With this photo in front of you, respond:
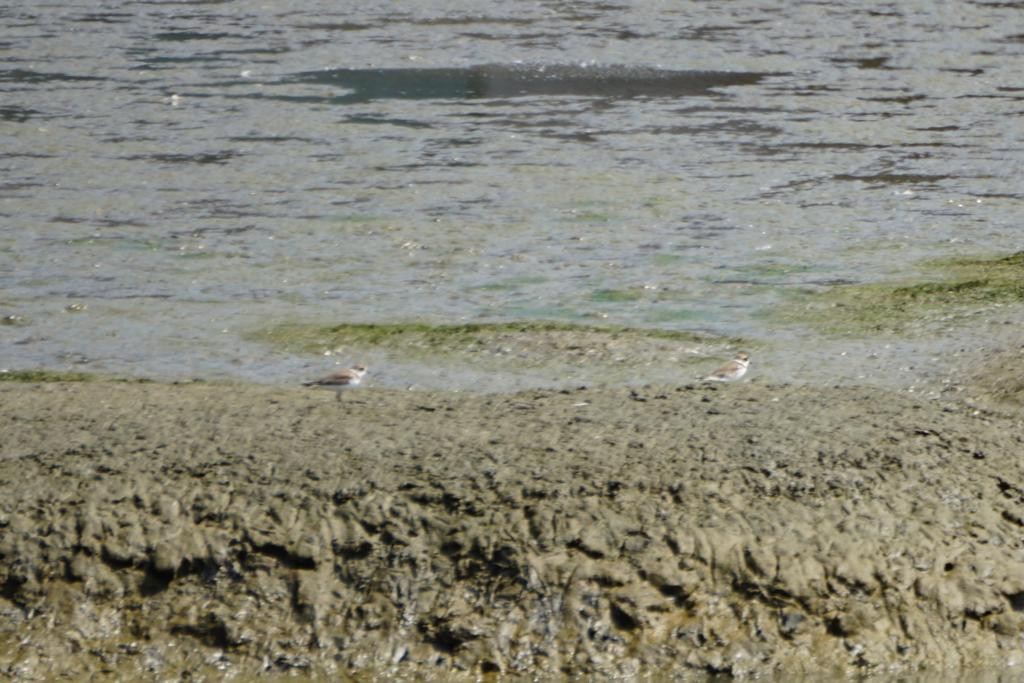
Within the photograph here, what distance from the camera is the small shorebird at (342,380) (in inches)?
203

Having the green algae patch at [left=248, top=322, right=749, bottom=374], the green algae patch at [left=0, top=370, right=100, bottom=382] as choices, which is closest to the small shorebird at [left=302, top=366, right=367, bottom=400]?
the green algae patch at [left=248, top=322, right=749, bottom=374]

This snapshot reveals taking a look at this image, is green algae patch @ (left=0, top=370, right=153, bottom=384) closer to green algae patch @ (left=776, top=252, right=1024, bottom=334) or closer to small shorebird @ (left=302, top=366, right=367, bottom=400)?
small shorebird @ (left=302, top=366, right=367, bottom=400)

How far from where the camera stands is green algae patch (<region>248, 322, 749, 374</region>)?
5.82 m

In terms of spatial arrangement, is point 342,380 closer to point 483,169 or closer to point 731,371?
point 731,371

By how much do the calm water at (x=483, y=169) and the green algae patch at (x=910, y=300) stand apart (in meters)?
0.17

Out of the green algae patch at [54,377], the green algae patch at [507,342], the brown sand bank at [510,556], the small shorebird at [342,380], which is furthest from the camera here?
the green algae patch at [507,342]

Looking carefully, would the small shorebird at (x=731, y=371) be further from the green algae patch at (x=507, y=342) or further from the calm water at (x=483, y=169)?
the green algae patch at (x=507, y=342)

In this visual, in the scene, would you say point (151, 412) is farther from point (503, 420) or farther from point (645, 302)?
point (645, 302)

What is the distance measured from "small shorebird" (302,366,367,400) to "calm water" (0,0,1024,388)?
0.28m

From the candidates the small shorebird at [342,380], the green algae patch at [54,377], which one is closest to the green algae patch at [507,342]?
the small shorebird at [342,380]

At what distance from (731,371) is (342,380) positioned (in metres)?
1.13

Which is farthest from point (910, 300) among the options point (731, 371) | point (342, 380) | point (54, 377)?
point (54, 377)

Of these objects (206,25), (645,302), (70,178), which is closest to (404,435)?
(645,302)

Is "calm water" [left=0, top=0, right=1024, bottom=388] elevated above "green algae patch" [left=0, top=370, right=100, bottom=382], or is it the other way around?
"green algae patch" [left=0, top=370, right=100, bottom=382]
